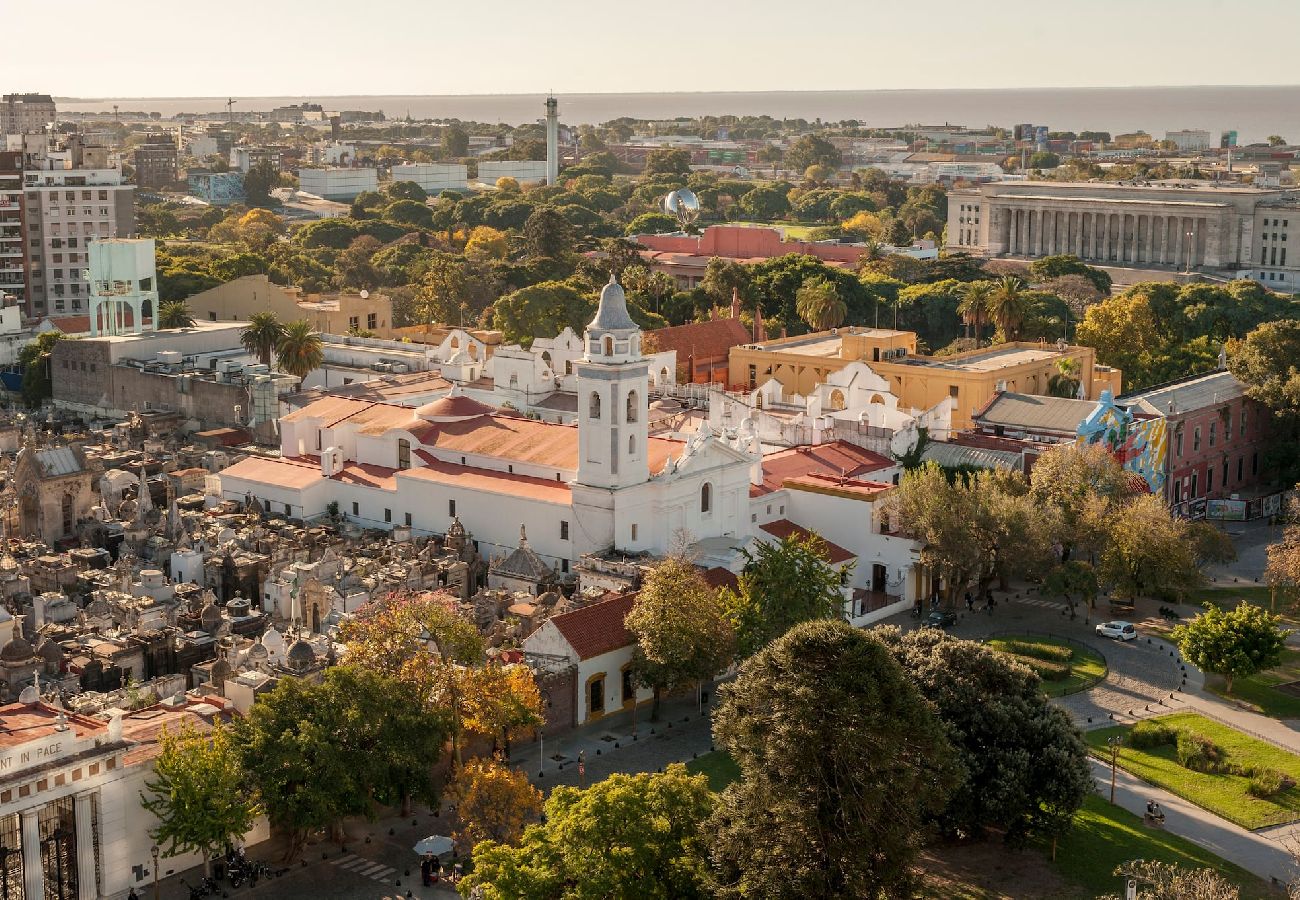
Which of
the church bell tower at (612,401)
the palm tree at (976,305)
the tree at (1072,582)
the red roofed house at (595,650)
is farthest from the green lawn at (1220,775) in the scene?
the palm tree at (976,305)

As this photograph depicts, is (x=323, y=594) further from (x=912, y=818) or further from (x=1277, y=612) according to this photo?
(x=1277, y=612)

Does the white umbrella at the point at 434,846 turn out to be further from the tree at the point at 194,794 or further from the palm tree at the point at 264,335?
the palm tree at the point at 264,335

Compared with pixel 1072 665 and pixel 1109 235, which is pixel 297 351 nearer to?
pixel 1072 665

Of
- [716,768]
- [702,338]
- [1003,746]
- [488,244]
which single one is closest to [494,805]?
[716,768]

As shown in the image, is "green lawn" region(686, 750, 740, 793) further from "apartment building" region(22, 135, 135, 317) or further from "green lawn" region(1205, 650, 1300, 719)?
"apartment building" region(22, 135, 135, 317)

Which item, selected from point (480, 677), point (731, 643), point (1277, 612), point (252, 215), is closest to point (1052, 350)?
point (1277, 612)

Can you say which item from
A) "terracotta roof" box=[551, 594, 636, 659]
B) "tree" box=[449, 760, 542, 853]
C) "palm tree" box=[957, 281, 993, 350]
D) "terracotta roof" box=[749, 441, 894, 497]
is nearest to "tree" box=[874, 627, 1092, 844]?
"tree" box=[449, 760, 542, 853]
